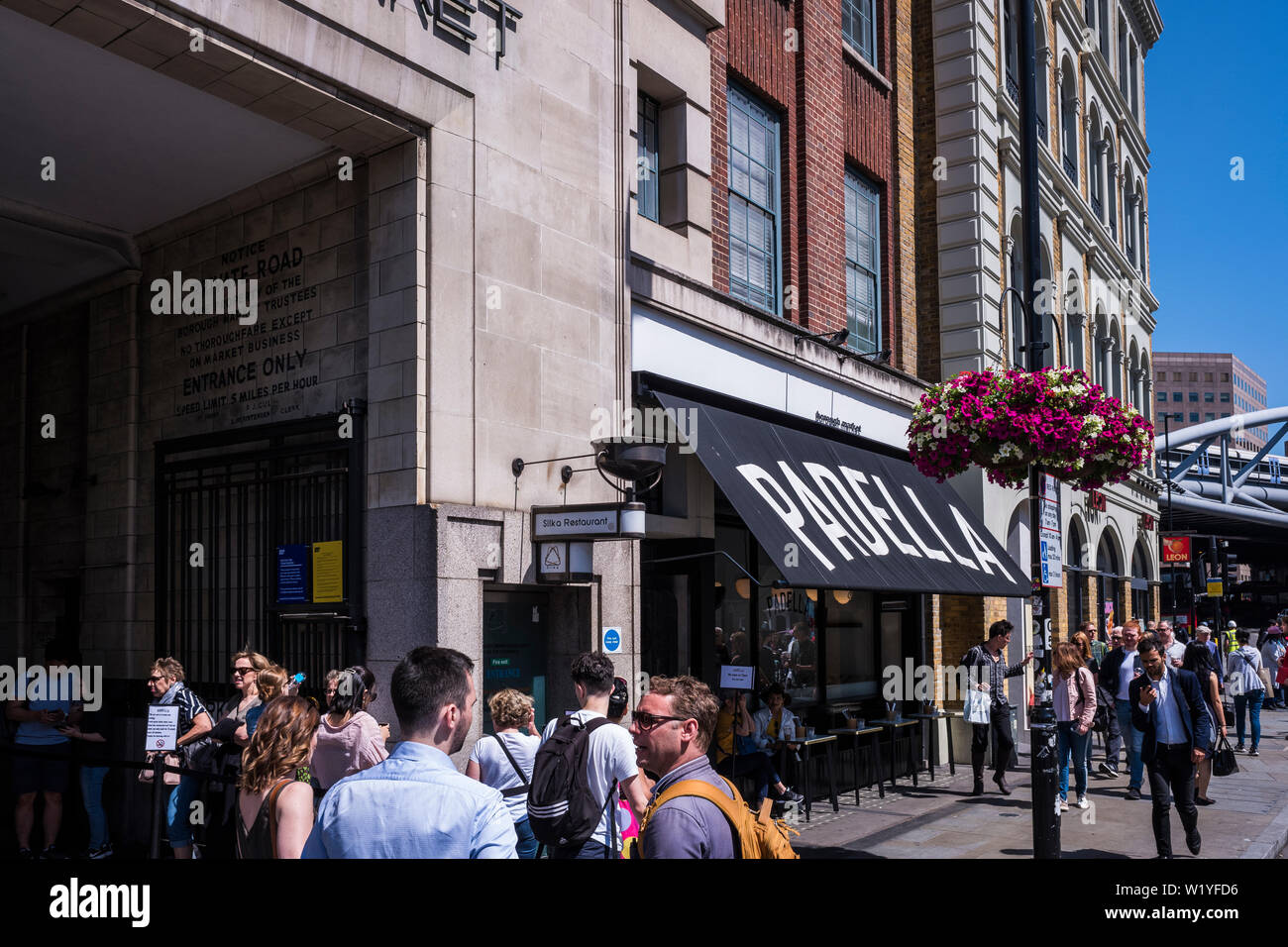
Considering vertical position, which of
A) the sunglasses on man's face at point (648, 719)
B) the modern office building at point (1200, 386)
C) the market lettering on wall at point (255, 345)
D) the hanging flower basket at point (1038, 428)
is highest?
the modern office building at point (1200, 386)

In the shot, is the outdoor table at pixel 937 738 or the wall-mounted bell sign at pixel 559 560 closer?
the wall-mounted bell sign at pixel 559 560

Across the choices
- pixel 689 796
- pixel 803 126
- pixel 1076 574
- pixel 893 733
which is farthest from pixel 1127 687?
pixel 689 796

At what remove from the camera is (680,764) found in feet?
13.4

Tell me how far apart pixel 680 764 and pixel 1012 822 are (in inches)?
372

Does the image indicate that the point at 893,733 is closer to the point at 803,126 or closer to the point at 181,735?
the point at 803,126

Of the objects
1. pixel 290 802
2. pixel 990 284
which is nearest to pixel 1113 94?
pixel 990 284

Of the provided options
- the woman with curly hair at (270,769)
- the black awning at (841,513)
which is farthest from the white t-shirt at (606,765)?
the black awning at (841,513)

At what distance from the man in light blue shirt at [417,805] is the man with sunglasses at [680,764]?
53 centimetres

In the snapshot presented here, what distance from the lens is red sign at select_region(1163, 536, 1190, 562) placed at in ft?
109

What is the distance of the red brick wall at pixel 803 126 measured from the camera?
1290cm

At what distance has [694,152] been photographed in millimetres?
12000

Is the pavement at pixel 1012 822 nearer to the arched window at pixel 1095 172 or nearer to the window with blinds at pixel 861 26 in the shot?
the window with blinds at pixel 861 26

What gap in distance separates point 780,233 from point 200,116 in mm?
7708

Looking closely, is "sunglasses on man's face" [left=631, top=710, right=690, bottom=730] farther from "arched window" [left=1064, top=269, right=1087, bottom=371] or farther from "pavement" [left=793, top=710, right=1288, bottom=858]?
"arched window" [left=1064, top=269, right=1087, bottom=371]
